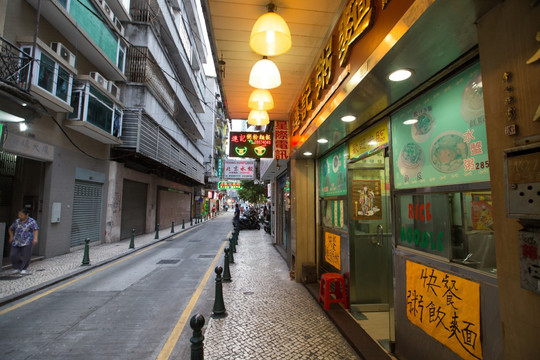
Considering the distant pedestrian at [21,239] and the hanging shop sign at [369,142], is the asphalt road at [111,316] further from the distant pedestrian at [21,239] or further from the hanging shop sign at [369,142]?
the hanging shop sign at [369,142]

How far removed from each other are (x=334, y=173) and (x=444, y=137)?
3335mm

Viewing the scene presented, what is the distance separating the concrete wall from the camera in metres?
1.65

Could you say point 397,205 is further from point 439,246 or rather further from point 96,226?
point 96,226

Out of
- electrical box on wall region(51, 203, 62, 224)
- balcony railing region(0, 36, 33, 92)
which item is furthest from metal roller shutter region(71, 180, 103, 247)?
balcony railing region(0, 36, 33, 92)

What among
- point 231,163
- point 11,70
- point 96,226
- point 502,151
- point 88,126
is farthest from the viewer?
point 231,163

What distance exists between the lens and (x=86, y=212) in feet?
40.5

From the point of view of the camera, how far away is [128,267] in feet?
29.4

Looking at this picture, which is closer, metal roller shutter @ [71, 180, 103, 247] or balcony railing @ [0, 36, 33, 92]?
balcony railing @ [0, 36, 33, 92]

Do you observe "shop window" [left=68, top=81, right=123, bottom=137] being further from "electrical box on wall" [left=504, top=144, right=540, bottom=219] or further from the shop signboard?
"electrical box on wall" [left=504, top=144, right=540, bottom=219]

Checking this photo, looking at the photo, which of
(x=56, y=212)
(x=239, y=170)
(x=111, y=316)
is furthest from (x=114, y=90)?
(x=111, y=316)

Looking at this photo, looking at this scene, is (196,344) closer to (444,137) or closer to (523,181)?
(523,181)

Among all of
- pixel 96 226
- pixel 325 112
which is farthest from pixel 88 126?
pixel 325 112

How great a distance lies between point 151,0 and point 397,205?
58.8ft

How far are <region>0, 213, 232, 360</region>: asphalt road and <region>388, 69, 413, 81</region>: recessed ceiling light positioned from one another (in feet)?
14.6
